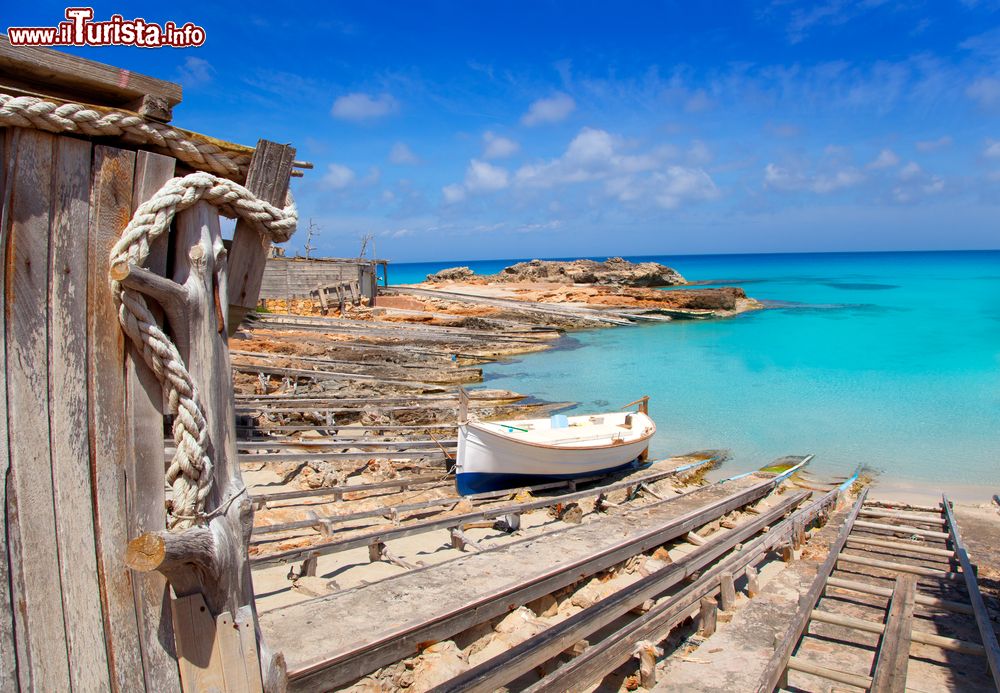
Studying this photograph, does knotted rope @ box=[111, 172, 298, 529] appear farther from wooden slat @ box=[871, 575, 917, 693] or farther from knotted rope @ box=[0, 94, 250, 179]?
wooden slat @ box=[871, 575, 917, 693]

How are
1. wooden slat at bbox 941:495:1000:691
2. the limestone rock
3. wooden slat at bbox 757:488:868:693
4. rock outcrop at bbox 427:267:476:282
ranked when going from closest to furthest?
1. the limestone rock
2. wooden slat at bbox 757:488:868:693
3. wooden slat at bbox 941:495:1000:691
4. rock outcrop at bbox 427:267:476:282

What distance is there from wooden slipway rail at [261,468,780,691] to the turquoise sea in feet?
28.2

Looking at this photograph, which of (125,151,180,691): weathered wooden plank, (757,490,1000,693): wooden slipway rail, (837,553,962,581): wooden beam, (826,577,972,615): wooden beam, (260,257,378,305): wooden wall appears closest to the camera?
(125,151,180,691): weathered wooden plank

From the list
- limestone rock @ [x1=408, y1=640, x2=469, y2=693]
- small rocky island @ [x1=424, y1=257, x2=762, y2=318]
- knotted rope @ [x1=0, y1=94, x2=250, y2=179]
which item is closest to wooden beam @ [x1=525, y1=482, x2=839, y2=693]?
limestone rock @ [x1=408, y1=640, x2=469, y2=693]

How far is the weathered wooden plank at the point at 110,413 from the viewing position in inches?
87.2

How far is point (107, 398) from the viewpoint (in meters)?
2.24

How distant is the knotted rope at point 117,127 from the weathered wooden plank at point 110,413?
0.25ft

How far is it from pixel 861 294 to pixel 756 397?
61.9 metres

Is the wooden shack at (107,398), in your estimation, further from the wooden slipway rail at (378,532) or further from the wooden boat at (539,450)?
the wooden boat at (539,450)

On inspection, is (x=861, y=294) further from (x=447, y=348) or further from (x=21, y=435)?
(x=21, y=435)

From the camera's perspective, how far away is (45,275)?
2.15 metres

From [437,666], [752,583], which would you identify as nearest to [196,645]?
[437,666]

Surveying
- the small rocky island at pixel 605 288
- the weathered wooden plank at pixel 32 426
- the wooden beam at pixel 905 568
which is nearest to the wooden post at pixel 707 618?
the wooden beam at pixel 905 568

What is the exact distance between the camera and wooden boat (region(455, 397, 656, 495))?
1121cm
